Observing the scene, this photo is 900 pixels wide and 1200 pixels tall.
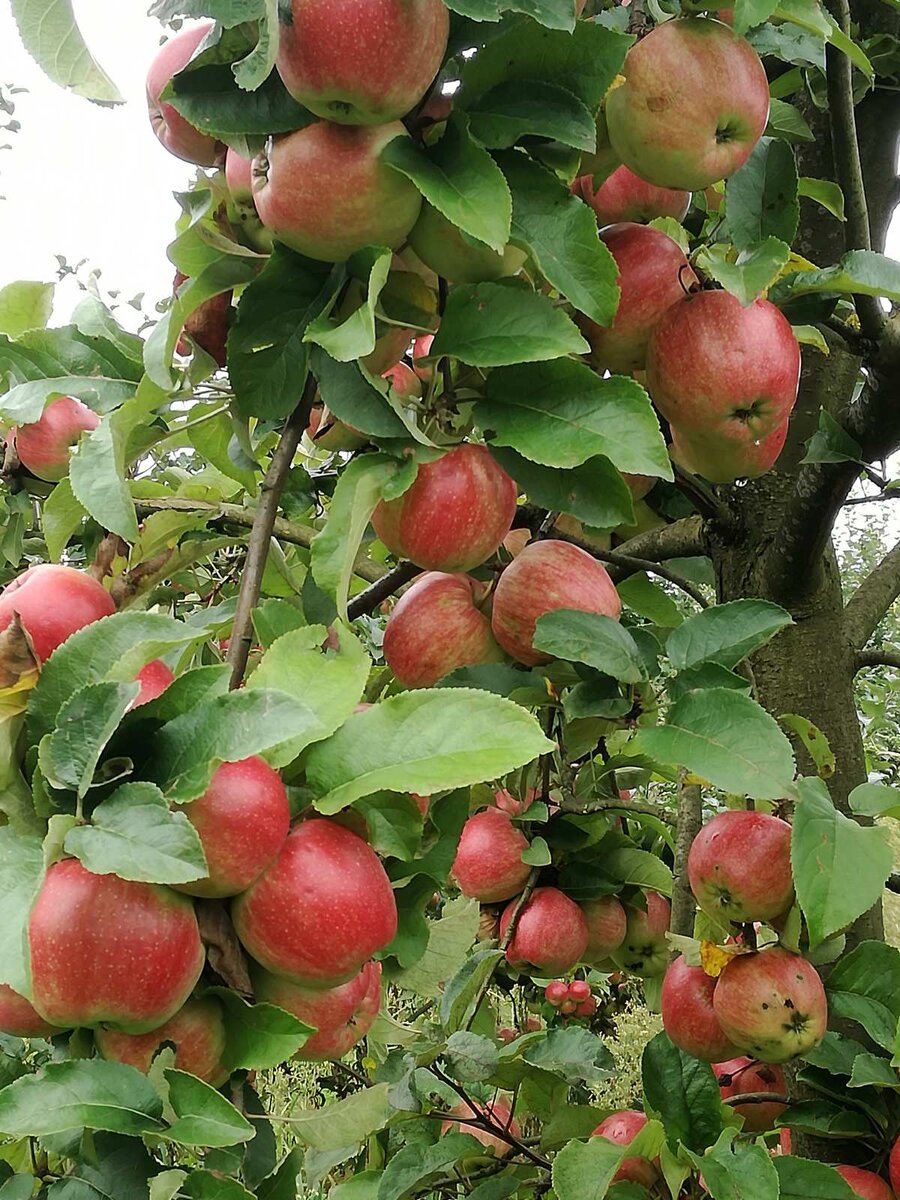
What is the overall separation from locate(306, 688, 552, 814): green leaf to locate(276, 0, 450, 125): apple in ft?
1.01

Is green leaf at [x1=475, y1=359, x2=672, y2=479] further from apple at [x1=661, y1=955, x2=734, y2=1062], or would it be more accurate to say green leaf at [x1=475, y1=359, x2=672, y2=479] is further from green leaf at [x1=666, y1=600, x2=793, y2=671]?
apple at [x1=661, y1=955, x2=734, y2=1062]

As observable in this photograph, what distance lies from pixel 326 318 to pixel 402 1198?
793mm

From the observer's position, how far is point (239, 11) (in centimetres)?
50

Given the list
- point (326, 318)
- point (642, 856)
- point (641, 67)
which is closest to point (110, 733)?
point (326, 318)

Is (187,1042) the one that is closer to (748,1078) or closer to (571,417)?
(571,417)

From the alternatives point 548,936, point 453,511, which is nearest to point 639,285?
point 453,511

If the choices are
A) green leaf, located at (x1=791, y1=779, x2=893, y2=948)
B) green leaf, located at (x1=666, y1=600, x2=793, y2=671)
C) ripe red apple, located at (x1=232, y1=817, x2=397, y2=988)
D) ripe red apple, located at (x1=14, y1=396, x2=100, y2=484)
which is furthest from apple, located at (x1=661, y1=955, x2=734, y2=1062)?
ripe red apple, located at (x1=14, y1=396, x2=100, y2=484)

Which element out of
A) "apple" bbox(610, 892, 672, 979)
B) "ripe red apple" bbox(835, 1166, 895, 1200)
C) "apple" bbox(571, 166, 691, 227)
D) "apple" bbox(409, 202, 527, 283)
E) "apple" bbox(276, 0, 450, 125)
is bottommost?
"apple" bbox(610, 892, 672, 979)

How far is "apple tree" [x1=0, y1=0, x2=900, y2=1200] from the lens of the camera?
1.53 feet

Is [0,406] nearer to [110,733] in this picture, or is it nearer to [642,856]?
[110,733]

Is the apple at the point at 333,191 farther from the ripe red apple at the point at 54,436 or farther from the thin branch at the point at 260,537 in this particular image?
the ripe red apple at the point at 54,436

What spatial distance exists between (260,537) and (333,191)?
191mm

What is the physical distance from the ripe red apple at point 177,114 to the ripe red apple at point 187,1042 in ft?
1.69

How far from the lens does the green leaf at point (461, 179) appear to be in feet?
1.73
